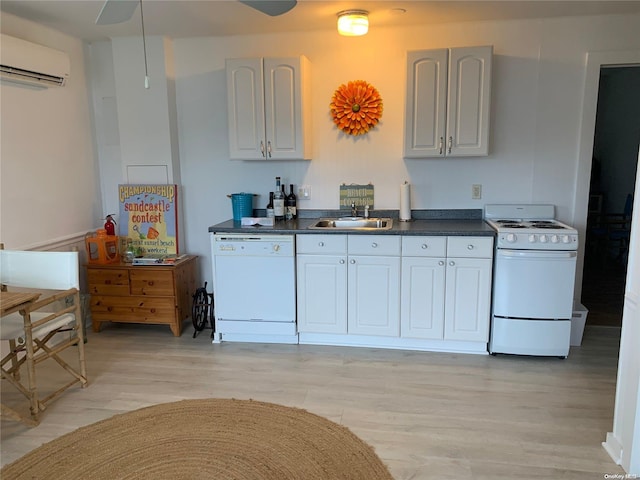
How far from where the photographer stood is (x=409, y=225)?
11.3ft

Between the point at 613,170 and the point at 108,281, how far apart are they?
674 centimetres

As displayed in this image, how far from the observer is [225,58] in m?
3.82

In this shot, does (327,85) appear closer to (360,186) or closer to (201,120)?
(360,186)

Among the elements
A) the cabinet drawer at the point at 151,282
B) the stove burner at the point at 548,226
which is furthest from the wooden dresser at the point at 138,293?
the stove burner at the point at 548,226

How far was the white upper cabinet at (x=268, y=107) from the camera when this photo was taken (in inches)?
137

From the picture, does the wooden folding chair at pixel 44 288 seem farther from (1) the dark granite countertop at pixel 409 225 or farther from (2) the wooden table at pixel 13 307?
(1) the dark granite countertop at pixel 409 225

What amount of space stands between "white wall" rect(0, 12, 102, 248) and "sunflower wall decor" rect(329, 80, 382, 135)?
86.6 inches

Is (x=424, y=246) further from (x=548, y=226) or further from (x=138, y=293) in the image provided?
(x=138, y=293)

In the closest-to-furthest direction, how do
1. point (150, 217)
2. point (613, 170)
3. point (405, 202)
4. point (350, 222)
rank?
point (405, 202), point (350, 222), point (150, 217), point (613, 170)

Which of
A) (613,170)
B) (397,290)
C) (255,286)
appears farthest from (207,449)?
(613,170)

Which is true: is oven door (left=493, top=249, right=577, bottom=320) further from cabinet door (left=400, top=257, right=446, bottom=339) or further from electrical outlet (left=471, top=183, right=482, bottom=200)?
electrical outlet (left=471, top=183, right=482, bottom=200)

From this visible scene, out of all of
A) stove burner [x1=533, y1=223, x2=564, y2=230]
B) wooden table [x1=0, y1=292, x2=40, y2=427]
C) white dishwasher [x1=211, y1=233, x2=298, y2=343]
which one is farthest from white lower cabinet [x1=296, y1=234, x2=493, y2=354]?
wooden table [x1=0, y1=292, x2=40, y2=427]

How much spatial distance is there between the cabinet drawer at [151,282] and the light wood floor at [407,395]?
0.39 metres

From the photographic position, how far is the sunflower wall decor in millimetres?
3639
